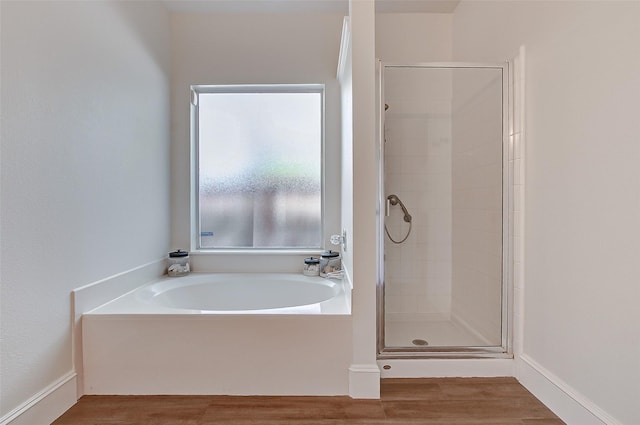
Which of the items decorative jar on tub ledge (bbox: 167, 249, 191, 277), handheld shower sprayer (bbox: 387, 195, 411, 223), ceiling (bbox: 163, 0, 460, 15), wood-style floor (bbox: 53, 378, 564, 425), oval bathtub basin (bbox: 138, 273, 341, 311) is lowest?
wood-style floor (bbox: 53, 378, 564, 425)

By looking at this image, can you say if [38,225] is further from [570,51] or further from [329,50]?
[570,51]

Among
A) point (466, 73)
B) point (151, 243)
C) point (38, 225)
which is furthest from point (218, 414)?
point (466, 73)

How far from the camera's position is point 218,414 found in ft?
4.84

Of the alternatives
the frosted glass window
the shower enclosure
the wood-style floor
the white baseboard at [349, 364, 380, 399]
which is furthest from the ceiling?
the wood-style floor

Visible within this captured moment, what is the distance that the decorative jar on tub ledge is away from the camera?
96.1 inches

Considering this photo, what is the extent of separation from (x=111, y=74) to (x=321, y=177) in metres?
1.57

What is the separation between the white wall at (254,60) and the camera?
2.60 meters

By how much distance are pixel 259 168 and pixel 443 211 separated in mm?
→ 1542

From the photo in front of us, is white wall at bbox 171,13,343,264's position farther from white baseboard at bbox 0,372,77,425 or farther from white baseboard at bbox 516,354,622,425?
white baseboard at bbox 516,354,622,425

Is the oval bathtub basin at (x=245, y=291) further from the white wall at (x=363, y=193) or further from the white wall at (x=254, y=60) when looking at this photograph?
the white wall at (x=363, y=193)

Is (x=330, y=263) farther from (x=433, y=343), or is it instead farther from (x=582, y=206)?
(x=582, y=206)

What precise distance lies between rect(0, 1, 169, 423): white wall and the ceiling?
410 mm

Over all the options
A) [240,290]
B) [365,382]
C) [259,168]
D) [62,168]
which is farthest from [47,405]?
[259,168]

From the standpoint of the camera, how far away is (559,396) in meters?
1.47
